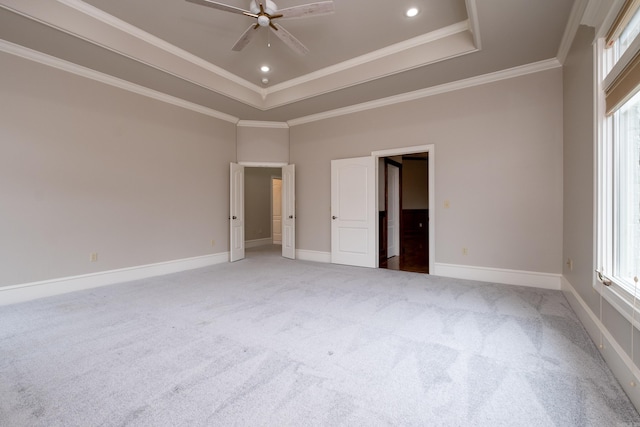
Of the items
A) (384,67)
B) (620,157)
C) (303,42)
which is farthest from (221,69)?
(620,157)

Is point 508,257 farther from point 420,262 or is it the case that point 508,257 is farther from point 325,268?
point 325,268

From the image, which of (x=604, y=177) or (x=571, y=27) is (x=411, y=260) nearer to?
(x=604, y=177)

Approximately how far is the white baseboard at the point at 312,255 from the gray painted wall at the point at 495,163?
221 cm

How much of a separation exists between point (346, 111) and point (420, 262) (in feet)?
11.1

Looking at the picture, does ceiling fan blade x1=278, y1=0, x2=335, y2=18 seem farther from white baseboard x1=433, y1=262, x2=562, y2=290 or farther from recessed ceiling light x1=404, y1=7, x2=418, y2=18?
white baseboard x1=433, y1=262, x2=562, y2=290

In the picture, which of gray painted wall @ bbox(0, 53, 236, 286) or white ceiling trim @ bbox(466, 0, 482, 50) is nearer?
white ceiling trim @ bbox(466, 0, 482, 50)

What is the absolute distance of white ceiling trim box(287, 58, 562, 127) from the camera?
3.74 meters

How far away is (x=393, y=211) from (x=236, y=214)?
3515mm

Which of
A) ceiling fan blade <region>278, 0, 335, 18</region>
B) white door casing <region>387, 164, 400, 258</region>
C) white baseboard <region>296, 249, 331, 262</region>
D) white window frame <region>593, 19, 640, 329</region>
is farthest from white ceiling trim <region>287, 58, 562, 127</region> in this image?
white baseboard <region>296, 249, 331, 262</region>

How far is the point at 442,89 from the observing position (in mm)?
4430

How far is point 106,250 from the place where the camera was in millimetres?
4090

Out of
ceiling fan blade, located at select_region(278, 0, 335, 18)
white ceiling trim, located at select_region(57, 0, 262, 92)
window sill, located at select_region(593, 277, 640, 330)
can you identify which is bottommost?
window sill, located at select_region(593, 277, 640, 330)

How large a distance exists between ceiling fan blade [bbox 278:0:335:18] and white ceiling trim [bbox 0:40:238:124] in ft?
10.00

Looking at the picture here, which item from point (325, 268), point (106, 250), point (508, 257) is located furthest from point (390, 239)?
point (106, 250)
